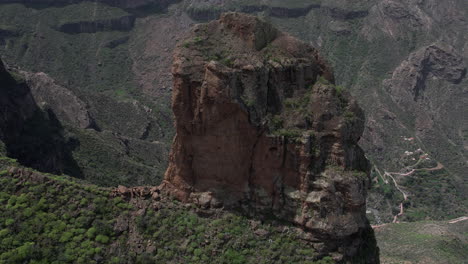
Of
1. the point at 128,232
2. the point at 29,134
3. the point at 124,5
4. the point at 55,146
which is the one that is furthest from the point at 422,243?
the point at 124,5

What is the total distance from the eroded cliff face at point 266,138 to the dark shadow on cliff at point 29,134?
37.9 metres

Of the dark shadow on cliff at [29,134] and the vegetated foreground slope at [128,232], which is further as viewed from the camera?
the dark shadow on cliff at [29,134]

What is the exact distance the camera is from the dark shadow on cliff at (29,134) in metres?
66.4

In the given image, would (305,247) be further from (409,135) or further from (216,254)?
(409,135)

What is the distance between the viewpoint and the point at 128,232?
33438mm

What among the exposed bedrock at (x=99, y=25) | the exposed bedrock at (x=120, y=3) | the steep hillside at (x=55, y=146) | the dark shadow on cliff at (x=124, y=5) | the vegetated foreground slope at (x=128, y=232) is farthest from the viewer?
the exposed bedrock at (x=120, y=3)

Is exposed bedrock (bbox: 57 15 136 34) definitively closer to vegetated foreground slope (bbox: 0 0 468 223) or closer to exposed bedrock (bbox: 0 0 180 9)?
vegetated foreground slope (bbox: 0 0 468 223)

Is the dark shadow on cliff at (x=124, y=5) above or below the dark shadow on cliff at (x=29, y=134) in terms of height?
above

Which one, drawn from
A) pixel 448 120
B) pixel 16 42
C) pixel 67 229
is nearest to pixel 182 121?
pixel 67 229

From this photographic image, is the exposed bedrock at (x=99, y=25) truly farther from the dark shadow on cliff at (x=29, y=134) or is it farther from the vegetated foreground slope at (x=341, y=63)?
the dark shadow on cliff at (x=29, y=134)

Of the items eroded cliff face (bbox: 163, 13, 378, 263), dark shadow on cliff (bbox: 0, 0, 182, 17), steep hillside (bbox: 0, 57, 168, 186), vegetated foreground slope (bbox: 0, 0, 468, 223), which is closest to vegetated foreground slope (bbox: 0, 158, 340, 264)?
eroded cliff face (bbox: 163, 13, 378, 263)

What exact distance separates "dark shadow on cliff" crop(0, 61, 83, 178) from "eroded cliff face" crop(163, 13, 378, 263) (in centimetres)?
3790

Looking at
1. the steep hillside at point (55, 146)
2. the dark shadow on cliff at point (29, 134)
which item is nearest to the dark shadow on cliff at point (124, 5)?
the steep hillside at point (55, 146)

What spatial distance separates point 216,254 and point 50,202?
1204 cm
